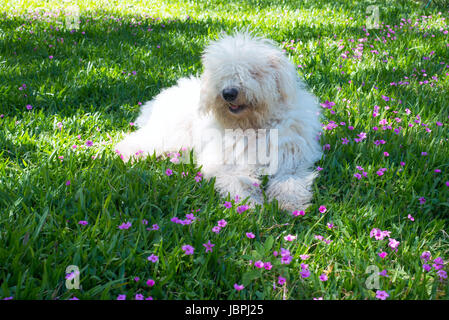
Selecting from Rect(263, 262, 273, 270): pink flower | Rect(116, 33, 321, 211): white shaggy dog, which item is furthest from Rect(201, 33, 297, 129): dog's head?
Rect(263, 262, 273, 270): pink flower

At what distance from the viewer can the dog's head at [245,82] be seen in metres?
3.04

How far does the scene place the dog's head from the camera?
3.04 m

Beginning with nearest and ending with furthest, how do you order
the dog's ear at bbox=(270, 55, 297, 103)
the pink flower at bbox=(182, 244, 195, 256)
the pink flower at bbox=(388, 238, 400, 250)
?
the pink flower at bbox=(182, 244, 195, 256) → the pink flower at bbox=(388, 238, 400, 250) → the dog's ear at bbox=(270, 55, 297, 103)

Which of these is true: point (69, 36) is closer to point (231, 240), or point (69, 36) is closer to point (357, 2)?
point (231, 240)

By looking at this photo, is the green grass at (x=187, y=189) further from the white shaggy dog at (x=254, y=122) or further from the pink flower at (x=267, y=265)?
the white shaggy dog at (x=254, y=122)

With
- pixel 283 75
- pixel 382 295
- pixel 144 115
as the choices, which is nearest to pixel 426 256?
pixel 382 295

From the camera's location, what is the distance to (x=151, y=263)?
2.21 metres

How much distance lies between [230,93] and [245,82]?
0.14 meters

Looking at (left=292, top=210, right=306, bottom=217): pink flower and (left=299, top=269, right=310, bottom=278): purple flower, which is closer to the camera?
(left=299, top=269, right=310, bottom=278): purple flower

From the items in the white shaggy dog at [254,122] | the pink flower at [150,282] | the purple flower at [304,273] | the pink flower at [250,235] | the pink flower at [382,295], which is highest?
the white shaggy dog at [254,122]

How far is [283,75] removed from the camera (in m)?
3.14

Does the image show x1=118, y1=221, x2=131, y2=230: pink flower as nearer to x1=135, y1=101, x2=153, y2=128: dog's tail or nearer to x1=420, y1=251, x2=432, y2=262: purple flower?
x1=420, y1=251, x2=432, y2=262: purple flower

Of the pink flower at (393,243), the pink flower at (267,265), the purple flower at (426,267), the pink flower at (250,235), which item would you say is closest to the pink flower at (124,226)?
the pink flower at (250,235)

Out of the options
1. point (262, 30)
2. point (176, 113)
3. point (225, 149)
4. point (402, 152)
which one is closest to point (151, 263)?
point (225, 149)
